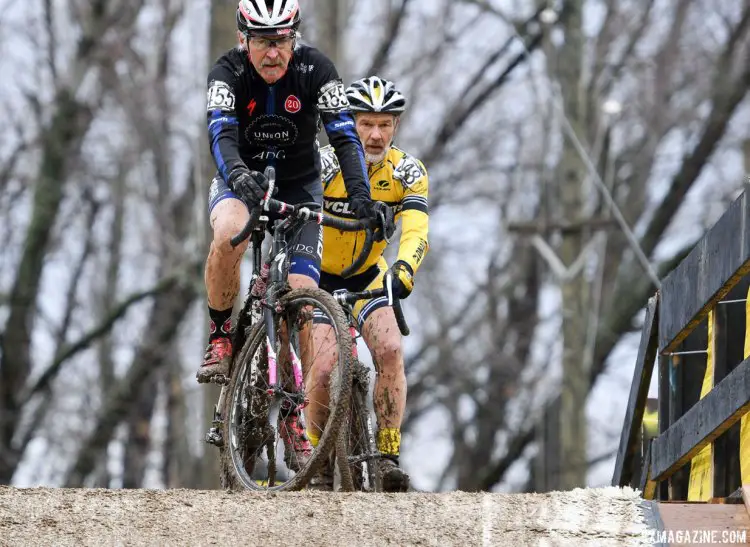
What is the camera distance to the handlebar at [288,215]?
893 centimetres

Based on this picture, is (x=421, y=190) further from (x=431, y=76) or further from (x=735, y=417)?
(x=431, y=76)

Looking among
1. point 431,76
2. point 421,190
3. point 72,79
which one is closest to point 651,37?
point 431,76

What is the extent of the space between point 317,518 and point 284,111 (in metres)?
2.71

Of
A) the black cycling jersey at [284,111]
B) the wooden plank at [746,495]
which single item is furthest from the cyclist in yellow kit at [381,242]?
the wooden plank at [746,495]

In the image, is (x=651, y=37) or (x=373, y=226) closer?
(x=373, y=226)

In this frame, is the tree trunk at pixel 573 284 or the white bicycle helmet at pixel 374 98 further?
the tree trunk at pixel 573 284

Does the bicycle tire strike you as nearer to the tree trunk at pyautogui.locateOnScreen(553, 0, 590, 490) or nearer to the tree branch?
the tree trunk at pyautogui.locateOnScreen(553, 0, 590, 490)

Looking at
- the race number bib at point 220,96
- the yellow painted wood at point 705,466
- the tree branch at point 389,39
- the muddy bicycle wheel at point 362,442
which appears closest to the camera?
the yellow painted wood at point 705,466

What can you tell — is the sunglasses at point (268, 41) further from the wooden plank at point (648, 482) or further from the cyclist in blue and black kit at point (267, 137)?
the wooden plank at point (648, 482)

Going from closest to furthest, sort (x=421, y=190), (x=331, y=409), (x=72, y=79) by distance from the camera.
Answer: (x=331, y=409) < (x=421, y=190) < (x=72, y=79)

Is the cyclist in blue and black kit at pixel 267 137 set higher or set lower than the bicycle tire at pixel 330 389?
higher

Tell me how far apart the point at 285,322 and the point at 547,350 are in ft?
82.2

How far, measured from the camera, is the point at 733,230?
25.2 ft

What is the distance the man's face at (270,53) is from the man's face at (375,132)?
50.8 inches
